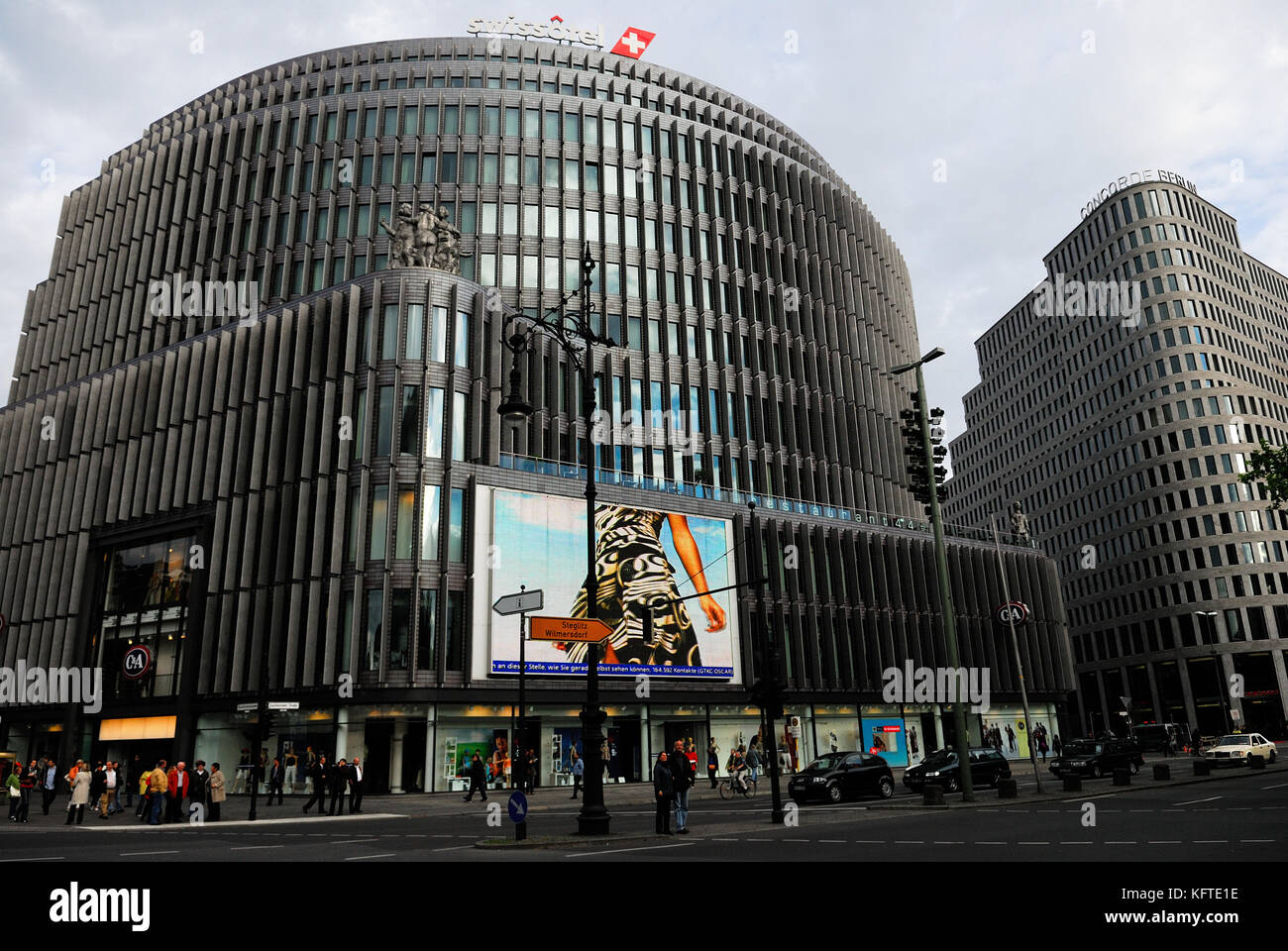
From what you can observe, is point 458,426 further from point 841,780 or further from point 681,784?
point 681,784

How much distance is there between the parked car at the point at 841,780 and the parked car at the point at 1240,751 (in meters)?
20.4

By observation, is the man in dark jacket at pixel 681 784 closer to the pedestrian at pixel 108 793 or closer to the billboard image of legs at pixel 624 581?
the billboard image of legs at pixel 624 581

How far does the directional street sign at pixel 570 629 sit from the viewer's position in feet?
54.0

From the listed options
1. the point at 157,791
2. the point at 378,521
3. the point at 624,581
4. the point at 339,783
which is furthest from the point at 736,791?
the point at 157,791

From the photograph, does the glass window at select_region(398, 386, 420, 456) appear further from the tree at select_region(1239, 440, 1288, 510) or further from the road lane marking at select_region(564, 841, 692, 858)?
the tree at select_region(1239, 440, 1288, 510)

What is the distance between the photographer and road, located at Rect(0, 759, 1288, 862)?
13.6 meters

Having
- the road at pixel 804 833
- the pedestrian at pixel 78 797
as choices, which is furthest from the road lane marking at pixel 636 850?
the pedestrian at pixel 78 797

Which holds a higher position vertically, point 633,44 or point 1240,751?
point 633,44

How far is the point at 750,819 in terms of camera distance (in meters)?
22.8

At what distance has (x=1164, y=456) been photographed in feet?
318

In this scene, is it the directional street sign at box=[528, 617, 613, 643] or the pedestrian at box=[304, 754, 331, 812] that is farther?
the pedestrian at box=[304, 754, 331, 812]

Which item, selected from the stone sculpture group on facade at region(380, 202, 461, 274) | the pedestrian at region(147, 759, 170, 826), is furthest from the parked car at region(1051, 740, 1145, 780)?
the stone sculpture group on facade at region(380, 202, 461, 274)

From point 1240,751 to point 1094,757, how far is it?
27.4 feet

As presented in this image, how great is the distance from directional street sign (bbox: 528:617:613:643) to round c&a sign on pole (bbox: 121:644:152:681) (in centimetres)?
3674
